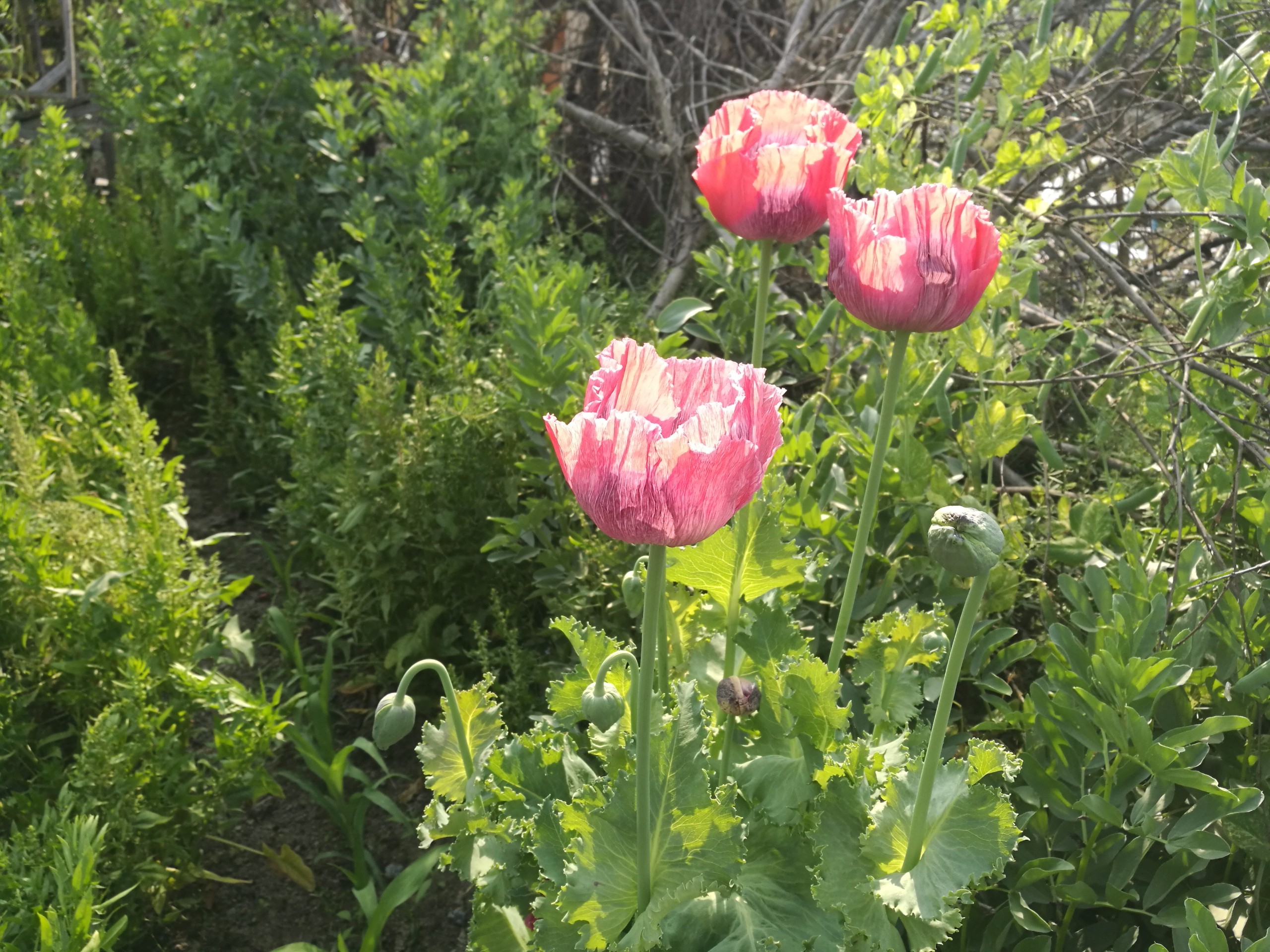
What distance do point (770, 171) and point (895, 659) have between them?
2.02 ft

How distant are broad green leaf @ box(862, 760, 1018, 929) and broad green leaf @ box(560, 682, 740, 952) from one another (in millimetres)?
153

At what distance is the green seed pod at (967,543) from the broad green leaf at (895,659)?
1.31 ft

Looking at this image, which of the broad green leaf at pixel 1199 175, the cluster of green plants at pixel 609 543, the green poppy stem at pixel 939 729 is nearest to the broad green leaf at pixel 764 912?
the cluster of green plants at pixel 609 543

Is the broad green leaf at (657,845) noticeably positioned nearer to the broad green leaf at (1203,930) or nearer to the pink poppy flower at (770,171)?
the broad green leaf at (1203,930)

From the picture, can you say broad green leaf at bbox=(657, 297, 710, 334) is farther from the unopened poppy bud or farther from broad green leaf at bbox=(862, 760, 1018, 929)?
broad green leaf at bbox=(862, 760, 1018, 929)

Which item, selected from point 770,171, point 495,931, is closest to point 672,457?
point 770,171

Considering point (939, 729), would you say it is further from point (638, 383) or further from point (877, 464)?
point (638, 383)

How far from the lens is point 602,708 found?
3.68 feet

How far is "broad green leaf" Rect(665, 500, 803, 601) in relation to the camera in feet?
4.02

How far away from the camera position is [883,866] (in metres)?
1.04

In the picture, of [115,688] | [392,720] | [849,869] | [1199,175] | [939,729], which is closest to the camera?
[939,729]

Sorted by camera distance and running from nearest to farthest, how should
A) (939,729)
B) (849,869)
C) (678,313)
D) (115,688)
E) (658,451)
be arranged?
(658,451)
(939,729)
(849,869)
(115,688)
(678,313)

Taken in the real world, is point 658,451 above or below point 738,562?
above

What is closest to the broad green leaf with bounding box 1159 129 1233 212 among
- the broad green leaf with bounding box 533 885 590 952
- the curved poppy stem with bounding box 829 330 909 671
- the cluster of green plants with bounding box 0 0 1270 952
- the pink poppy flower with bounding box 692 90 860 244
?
the cluster of green plants with bounding box 0 0 1270 952
